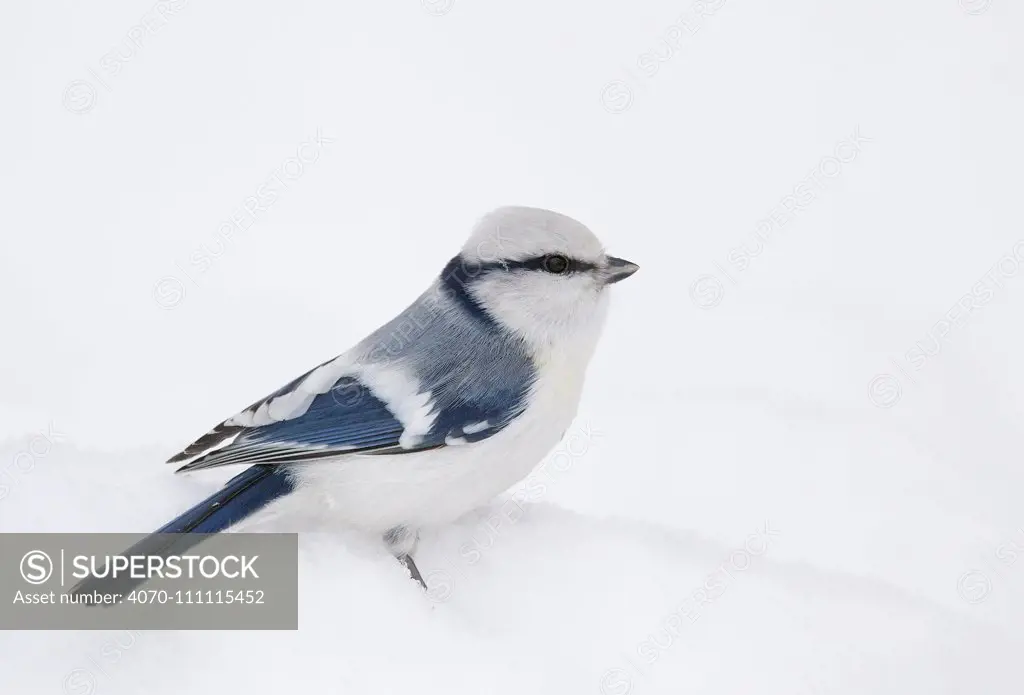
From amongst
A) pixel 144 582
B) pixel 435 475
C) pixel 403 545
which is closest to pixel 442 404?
pixel 435 475

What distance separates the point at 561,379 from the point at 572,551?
62 cm

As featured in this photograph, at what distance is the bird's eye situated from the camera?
119 inches

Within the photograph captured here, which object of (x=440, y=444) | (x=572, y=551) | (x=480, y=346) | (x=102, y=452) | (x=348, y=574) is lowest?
(x=102, y=452)

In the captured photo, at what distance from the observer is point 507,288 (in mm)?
3057

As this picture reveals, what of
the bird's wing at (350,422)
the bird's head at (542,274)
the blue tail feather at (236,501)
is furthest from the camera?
the bird's head at (542,274)

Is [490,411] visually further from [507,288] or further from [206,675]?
[206,675]

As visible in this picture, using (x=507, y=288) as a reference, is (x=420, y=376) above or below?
below

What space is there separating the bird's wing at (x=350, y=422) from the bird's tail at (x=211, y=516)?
0.06 meters

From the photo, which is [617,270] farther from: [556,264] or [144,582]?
[144,582]

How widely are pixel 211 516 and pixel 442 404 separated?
0.68m

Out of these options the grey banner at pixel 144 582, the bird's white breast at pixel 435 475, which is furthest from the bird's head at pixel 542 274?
the grey banner at pixel 144 582

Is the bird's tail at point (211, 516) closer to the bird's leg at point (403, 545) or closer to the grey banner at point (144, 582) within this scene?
the grey banner at point (144, 582)

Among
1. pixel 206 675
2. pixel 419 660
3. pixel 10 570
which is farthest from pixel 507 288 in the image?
pixel 10 570

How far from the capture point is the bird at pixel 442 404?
2.85 m
